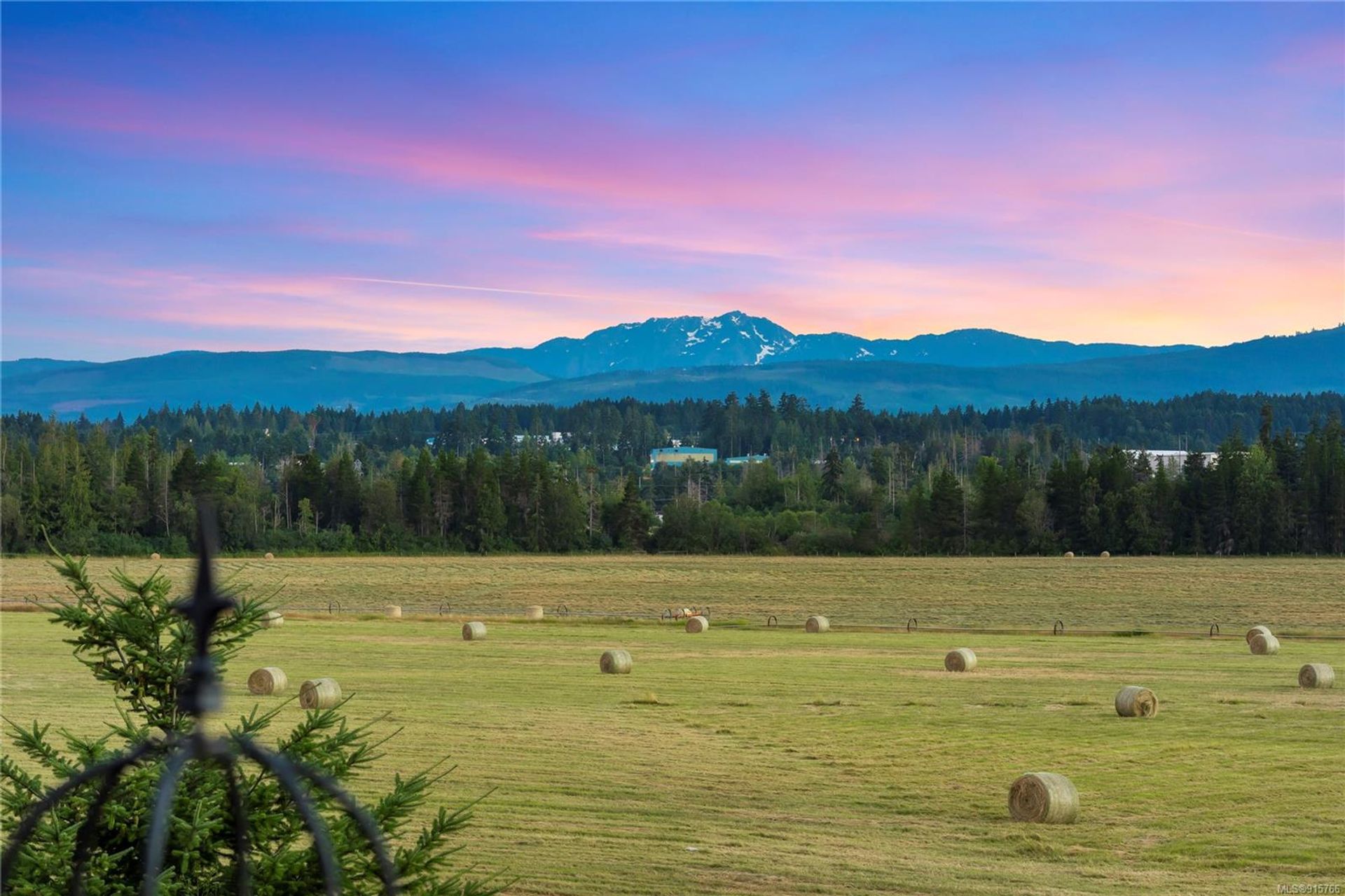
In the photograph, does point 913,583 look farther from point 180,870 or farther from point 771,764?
point 180,870

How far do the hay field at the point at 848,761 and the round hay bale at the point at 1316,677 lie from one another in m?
0.36

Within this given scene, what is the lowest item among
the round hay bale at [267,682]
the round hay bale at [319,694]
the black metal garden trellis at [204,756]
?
the round hay bale at [267,682]

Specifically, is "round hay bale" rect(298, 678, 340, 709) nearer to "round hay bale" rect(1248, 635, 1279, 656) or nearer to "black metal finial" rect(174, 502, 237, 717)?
"black metal finial" rect(174, 502, 237, 717)

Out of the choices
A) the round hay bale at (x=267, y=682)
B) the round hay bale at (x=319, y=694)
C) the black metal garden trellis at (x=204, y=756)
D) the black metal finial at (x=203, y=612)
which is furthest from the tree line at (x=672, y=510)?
the black metal finial at (x=203, y=612)

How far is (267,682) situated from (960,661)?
1791cm

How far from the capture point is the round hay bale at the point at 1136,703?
86.5 feet

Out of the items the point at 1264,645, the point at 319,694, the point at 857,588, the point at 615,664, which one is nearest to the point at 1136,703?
the point at 615,664

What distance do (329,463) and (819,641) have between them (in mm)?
107578

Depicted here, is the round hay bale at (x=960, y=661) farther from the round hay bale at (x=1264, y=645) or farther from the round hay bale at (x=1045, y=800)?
the round hay bale at (x=1045, y=800)

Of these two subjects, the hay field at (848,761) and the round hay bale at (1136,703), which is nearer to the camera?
the hay field at (848,761)

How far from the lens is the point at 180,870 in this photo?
738cm

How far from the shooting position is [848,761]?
2266 cm

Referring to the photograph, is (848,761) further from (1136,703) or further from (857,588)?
(857,588)

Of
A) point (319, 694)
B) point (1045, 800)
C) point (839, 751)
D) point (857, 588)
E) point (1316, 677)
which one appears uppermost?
point (1045, 800)
